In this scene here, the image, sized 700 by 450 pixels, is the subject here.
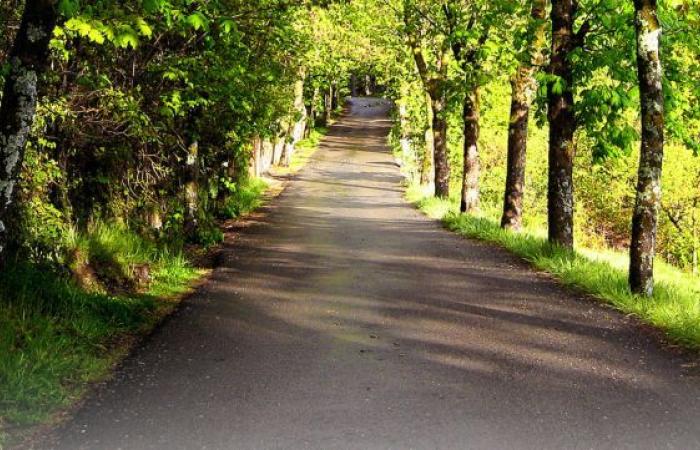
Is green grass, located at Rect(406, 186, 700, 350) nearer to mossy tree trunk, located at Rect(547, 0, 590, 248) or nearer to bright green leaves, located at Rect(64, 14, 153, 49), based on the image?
mossy tree trunk, located at Rect(547, 0, 590, 248)

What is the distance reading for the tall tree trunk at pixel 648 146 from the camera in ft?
30.6

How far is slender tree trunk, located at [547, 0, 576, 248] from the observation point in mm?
12539

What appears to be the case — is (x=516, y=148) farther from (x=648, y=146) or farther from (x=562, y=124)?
(x=648, y=146)

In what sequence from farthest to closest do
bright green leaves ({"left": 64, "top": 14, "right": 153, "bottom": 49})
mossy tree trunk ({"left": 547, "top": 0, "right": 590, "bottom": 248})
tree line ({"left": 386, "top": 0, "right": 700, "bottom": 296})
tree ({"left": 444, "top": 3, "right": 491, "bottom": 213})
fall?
tree ({"left": 444, "top": 3, "right": 491, "bottom": 213}), mossy tree trunk ({"left": 547, "top": 0, "right": 590, "bottom": 248}), tree line ({"left": 386, "top": 0, "right": 700, "bottom": 296}), bright green leaves ({"left": 64, "top": 14, "right": 153, "bottom": 49})

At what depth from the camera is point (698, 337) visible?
7570 millimetres

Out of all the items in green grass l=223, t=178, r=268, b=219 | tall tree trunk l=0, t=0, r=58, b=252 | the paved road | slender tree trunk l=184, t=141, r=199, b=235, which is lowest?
green grass l=223, t=178, r=268, b=219

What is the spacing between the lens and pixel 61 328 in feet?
24.3

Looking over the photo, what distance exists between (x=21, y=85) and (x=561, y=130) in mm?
9199

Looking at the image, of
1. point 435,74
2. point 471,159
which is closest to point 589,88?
point 471,159

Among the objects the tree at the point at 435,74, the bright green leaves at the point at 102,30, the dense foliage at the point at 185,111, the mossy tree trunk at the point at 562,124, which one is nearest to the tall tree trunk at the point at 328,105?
the tree at the point at 435,74

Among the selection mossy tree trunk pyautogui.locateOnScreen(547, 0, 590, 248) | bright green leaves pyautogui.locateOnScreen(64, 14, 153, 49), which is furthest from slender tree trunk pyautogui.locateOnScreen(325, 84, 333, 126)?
bright green leaves pyautogui.locateOnScreen(64, 14, 153, 49)

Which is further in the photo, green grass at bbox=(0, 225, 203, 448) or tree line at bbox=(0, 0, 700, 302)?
tree line at bbox=(0, 0, 700, 302)

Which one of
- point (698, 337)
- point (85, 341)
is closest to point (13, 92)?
point (85, 341)

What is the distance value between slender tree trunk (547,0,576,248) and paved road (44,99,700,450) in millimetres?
1208
